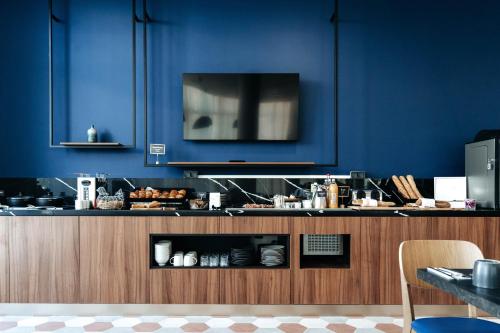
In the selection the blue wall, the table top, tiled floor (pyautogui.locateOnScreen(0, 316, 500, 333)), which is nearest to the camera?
the table top

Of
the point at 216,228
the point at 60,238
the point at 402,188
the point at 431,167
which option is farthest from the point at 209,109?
the point at 431,167

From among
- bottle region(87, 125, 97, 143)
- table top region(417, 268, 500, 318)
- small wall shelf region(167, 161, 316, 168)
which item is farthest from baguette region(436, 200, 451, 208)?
bottle region(87, 125, 97, 143)

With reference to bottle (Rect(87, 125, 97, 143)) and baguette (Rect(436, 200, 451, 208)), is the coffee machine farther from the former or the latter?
bottle (Rect(87, 125, 97, 143))

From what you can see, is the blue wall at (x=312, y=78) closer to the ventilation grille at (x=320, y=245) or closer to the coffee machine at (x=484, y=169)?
the coffee machine at (x=484, y=169)

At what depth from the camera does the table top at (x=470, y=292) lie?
1281mm

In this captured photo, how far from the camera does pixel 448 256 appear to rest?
203 centimetres

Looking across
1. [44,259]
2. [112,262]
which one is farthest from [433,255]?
[44,259]

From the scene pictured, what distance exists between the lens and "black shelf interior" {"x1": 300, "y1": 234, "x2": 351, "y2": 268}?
3.29m

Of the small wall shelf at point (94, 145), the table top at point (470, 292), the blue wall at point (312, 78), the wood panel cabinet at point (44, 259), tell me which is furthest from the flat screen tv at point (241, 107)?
the table top at point (470, 292)

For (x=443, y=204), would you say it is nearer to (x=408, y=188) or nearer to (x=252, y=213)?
(x=408, y=188)

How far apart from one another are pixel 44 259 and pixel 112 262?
599mm

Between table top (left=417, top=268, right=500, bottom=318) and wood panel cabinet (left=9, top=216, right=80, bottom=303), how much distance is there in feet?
9.36

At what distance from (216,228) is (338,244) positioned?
1.15 meters

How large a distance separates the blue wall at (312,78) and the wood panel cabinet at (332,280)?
3.01 ft
